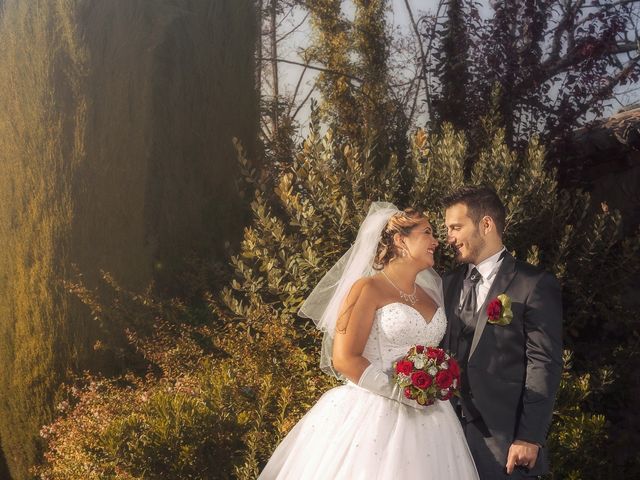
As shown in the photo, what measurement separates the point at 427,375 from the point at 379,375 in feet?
1.01

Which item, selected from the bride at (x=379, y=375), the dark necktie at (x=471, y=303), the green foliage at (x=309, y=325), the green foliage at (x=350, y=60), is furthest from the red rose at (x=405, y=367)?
the green foliage at (x=350, y=60)

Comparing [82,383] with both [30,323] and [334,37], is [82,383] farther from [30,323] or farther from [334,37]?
[334,37]

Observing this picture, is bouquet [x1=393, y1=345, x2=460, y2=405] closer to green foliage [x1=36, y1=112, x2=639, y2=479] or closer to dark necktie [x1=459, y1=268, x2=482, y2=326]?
dark necktie [x1=459, y1=268, x2=482, y2=326]

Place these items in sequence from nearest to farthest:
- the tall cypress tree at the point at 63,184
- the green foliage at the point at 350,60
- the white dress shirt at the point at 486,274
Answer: the white dress shirt at the point at 486,274 → the tall cypress tree at the point at 63,184 → the green foliage at the point at 350,60

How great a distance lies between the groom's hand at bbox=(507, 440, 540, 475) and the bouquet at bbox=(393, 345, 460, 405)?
401 mm

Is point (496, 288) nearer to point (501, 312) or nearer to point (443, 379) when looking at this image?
point (501, 312)

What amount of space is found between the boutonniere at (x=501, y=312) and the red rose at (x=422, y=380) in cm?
44

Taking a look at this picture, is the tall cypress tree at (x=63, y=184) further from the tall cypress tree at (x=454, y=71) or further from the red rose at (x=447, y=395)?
the red rose at (x=447, y=395)

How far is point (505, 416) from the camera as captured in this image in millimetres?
4059

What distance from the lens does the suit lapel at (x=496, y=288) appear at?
4203mm

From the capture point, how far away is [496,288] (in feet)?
13.9

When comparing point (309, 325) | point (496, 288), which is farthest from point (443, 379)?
point (309, 325)

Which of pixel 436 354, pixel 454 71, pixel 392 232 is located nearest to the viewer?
pixel 436 354

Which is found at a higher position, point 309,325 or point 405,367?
point 405,367
